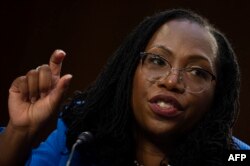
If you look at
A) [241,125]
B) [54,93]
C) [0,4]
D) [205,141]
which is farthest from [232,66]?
[0,4]

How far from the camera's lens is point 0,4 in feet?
9.51

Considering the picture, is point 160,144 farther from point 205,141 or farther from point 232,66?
point 232,66

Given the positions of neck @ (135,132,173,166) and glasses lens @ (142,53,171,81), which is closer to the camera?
glasses lens @ (142,53,171,81)

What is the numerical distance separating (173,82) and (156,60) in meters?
0.12

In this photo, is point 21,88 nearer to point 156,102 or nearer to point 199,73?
point 156,102

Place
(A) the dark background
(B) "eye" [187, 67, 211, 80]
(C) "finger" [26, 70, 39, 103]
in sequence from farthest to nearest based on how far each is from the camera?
(A) the dark background < (B) "eye" [187, 67, 211, 80] < (C) "finger" [26, 70, 39, 103]

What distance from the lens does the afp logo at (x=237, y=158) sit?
1.32 m

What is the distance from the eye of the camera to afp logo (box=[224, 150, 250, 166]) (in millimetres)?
1321

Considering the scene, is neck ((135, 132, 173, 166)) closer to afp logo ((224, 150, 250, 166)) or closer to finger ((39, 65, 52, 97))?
afp logo ((224, 150, 250, 166))

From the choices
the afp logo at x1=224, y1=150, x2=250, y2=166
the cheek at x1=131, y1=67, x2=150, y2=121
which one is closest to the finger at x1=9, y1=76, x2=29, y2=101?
the cheek at x1=131, y1=67, x2=150, y2=121

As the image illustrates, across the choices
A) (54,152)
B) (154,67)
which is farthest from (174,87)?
(54,152)

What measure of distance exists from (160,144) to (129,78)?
24 cm

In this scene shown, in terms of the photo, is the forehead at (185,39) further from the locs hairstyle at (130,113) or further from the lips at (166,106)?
the lips at (166,106)

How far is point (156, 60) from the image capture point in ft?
4.42
